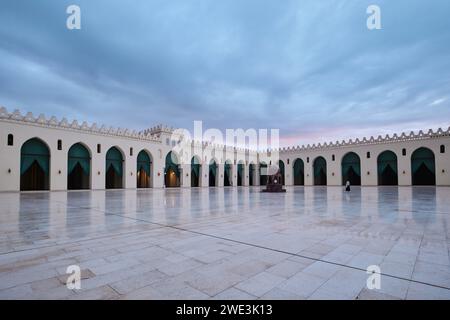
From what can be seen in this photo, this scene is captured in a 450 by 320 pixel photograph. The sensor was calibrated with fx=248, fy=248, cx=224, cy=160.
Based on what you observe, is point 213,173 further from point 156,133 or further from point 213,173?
point 156,133

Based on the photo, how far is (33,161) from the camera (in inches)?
768

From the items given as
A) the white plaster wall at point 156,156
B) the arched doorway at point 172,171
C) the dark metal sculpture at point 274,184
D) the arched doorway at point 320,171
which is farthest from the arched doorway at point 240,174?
the dark metal sculpture at point 274,184

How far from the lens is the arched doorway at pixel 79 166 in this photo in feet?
71.4

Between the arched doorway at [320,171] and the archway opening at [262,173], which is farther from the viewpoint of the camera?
the archway opening at [262,173]

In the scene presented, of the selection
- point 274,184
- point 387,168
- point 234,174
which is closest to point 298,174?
point 234,174

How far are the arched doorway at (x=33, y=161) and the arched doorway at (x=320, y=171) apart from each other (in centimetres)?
3086

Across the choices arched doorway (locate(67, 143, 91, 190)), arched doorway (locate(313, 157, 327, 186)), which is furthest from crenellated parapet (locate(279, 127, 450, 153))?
arched doorway (locate(67, 143, 91, 190))

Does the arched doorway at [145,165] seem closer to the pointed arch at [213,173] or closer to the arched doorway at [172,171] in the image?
the arched doorway at [172,171]

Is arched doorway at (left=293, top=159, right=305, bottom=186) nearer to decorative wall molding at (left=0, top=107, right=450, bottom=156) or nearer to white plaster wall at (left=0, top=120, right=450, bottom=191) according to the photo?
white plaster wall at (left=0, top=120, right=450, bottom=191)

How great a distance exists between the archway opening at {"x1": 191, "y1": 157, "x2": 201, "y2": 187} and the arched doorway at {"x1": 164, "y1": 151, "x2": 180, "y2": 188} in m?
2.16

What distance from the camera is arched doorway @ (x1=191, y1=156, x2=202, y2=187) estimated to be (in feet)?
105
